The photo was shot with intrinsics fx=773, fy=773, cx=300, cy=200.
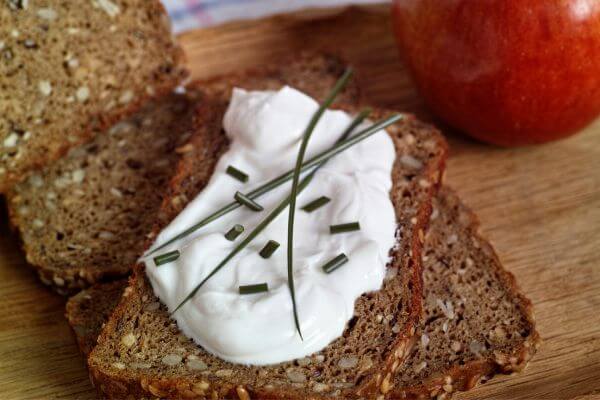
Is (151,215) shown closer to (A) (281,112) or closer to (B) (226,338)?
(A) (281,112)

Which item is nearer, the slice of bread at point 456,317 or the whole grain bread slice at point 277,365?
the whole grain bread slice at point 277,365

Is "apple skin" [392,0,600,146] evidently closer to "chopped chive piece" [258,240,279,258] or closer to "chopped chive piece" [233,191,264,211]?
"chopped chive piece" [233,191,264,211]

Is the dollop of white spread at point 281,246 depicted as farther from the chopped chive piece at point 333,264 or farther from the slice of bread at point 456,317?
the slice of bread at point 456,317

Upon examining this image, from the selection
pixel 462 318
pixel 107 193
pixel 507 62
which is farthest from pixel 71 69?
pixel 462 318

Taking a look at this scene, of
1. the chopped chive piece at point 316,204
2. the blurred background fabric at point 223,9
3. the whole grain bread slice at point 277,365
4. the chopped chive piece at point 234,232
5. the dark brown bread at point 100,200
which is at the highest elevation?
the blurred background fabric at point 223,9

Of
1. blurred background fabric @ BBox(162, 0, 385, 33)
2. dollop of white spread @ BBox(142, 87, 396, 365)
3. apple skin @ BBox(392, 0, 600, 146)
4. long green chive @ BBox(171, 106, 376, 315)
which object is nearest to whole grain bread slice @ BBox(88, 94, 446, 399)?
dollop of white spread @ BBox(142, 87, 396, 365)

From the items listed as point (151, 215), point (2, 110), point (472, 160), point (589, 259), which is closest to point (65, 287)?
point (151, 215)

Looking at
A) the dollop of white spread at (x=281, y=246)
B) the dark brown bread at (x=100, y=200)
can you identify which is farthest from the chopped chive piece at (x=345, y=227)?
the dark brown bread at (x=100, y=200)

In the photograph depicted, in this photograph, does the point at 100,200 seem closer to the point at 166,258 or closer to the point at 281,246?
the point at 166,258
